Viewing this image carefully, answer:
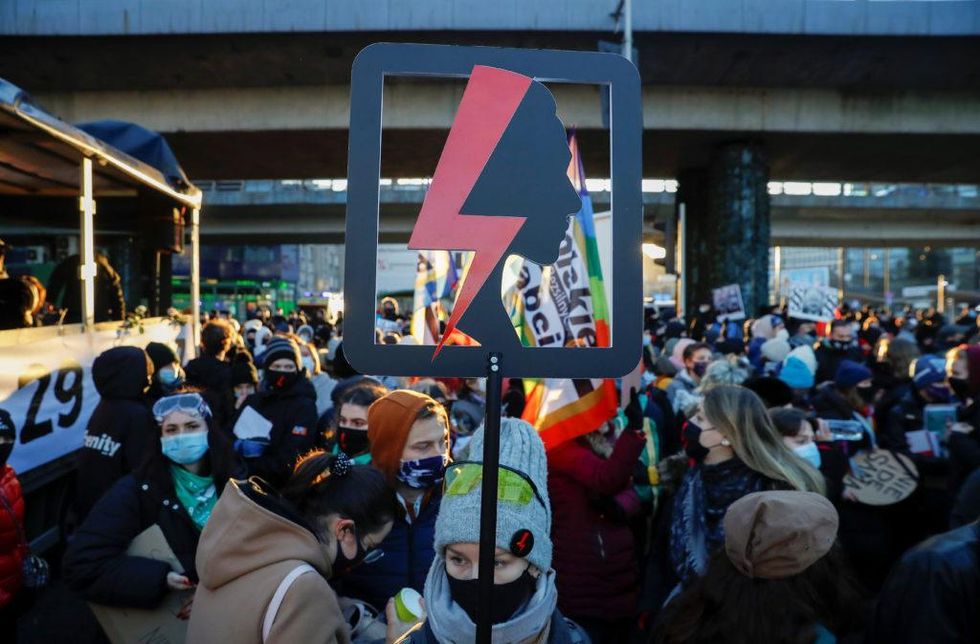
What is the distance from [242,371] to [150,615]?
3.50 metres

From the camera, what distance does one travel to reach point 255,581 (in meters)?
1.92

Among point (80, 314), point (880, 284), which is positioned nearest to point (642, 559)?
point (80, 314)

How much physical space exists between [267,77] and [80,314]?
39.1ft

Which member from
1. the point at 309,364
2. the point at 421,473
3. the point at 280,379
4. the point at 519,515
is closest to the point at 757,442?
the point at 421,473

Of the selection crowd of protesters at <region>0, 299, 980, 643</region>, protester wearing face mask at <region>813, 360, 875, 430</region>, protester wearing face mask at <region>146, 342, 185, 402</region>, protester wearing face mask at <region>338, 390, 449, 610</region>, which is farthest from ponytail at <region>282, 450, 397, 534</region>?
protester wearing face mask at <region>813, 360, 875, 430</region>

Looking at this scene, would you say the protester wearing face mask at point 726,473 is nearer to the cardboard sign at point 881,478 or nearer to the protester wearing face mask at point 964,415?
the cardboard sign at point 881,478

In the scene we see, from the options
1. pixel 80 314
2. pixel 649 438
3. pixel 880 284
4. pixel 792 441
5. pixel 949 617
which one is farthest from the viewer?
pixel 880 284

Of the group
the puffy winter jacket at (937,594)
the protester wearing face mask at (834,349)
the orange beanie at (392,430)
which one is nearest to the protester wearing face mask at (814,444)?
the puffy winter jacket at (937,594)

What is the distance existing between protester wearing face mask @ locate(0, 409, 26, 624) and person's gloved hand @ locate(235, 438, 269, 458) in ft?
4.62

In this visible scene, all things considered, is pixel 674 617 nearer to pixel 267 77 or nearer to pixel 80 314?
pixel 80 314

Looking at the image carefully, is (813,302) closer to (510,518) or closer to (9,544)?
(510,518)

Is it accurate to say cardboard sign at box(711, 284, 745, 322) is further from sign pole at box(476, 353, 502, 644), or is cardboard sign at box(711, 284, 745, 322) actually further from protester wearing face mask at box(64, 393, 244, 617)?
sign pole at box(476, 353, 502, 644)

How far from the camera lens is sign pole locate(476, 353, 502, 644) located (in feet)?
4.66

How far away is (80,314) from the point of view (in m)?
6.58
